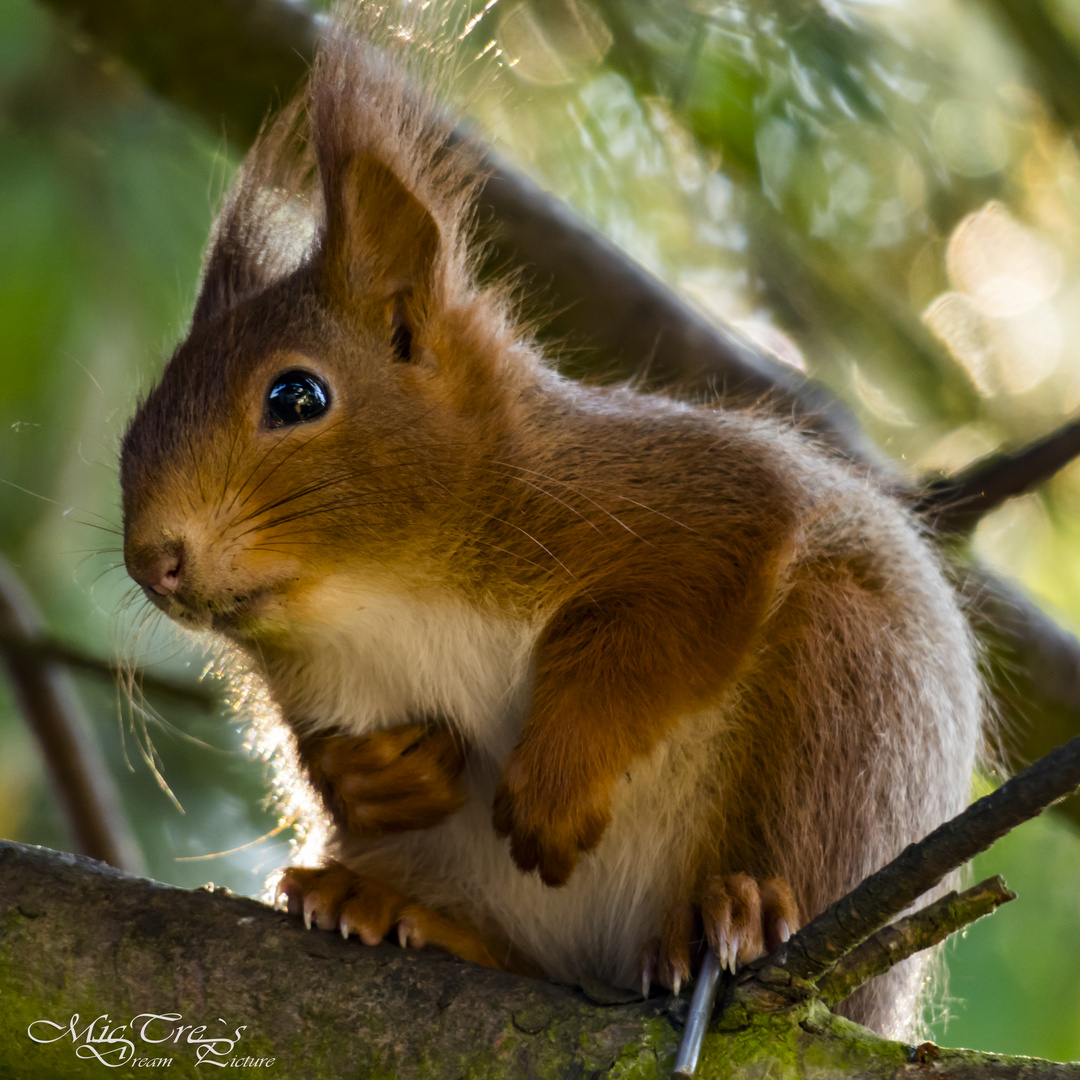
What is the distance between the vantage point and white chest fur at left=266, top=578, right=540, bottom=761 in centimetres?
239

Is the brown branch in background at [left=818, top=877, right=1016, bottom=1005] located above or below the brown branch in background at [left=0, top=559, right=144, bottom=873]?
below

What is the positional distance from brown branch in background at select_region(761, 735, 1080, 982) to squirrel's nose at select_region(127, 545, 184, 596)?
1.14 metres

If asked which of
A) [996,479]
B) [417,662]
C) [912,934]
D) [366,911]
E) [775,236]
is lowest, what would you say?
[912,934]

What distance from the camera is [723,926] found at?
6.75 ft

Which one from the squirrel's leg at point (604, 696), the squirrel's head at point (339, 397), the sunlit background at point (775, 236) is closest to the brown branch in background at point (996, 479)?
the sunlit background at point (775, 236)

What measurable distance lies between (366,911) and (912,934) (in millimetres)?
1105

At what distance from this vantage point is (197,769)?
3.92 meters

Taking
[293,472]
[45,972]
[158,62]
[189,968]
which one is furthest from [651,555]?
[158,62]

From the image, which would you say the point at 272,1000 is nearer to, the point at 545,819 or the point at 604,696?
the point at 545,819

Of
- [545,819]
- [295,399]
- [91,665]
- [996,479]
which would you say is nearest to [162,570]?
[295,399]

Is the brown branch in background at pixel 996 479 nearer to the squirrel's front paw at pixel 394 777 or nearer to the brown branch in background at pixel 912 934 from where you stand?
the squirrel's front paw at pixel 394 777

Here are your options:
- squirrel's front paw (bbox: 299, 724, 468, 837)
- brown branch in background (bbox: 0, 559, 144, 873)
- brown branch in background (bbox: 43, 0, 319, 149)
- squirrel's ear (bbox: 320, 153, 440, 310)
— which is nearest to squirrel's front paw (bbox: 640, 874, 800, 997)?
squirrel's front paw (bbox: 299, 724, 468, 837)

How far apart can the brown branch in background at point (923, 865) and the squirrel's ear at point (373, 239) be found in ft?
4.86

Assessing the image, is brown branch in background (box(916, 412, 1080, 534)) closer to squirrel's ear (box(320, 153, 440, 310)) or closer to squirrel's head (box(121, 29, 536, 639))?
squirrel's head (box(121, 29, 536, 639))
